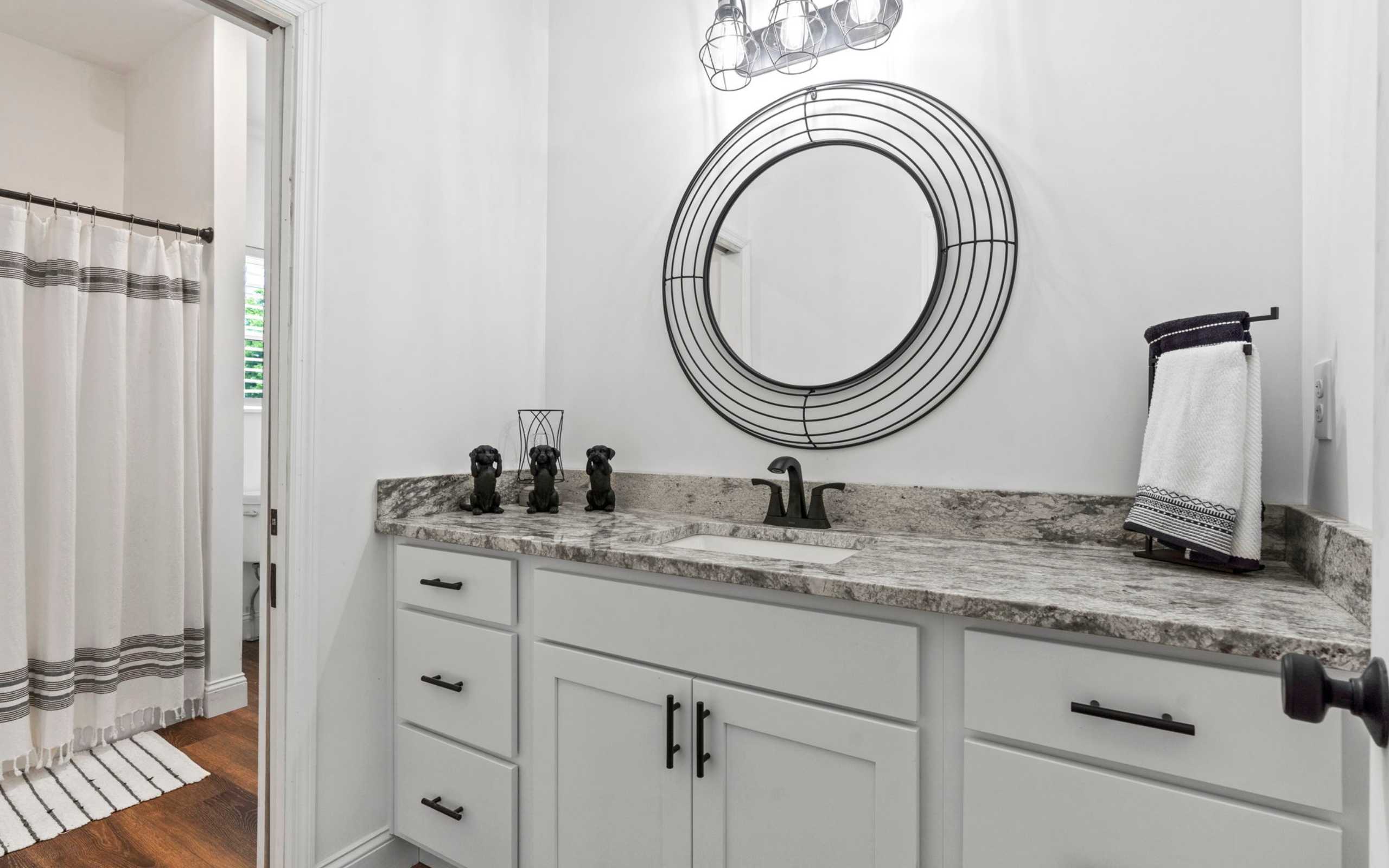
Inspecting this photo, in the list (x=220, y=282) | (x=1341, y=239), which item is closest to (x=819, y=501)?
(x=1341, y=239)

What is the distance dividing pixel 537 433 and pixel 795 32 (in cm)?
138

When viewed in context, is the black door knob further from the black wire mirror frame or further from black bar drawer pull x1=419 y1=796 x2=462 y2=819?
black bar drawer pull x1=419 y1=796 x2=462 y2=819

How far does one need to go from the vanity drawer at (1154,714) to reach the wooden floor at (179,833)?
1.93m

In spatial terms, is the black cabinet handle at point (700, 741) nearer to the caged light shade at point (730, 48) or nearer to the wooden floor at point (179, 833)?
the wooden floor at point (179, 833)

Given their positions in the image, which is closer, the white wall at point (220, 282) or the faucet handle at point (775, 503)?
the faucet handle at point (775, 503)

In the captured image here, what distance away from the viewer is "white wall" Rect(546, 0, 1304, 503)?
132 cm

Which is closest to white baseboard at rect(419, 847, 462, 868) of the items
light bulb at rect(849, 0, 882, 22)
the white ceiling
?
light bulb at rect(849, 0, 882, 22)

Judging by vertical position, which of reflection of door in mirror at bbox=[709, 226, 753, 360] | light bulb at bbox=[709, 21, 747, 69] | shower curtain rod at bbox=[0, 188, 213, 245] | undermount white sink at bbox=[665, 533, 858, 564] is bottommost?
undermount white sink at bbox=[665, 533, 858, 564]

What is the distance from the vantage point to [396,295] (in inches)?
71.4

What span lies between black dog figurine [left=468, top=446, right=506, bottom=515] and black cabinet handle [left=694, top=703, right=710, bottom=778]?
90 cm

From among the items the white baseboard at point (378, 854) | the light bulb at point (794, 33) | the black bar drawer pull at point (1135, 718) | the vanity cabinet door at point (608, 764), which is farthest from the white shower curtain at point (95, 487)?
the black bar drawer pull at point (1135, 718)

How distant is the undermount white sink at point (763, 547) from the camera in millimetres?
1563

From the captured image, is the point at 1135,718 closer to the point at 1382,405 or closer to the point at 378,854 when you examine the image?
Result: the point at 1382,405

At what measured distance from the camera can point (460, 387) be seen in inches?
78.7
